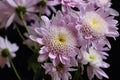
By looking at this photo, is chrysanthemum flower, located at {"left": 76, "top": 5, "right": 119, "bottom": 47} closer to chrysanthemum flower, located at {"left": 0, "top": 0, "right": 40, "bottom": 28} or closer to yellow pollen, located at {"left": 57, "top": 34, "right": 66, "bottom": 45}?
yellow pollen, located at {"left": 57, "top": 34, "right": 66, "bottom": 45}

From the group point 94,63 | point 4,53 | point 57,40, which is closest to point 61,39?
point 57,40

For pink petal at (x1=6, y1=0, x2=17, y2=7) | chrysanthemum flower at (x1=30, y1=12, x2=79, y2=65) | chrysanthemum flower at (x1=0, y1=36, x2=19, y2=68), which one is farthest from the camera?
chrysanthemum flower at (x1=0, y1=36, x2=19, y2=68)

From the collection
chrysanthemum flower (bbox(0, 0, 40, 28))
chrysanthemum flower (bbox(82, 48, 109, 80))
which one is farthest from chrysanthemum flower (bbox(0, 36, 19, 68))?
chrysanthemum flower (bbox(82, 48, 109, 80))

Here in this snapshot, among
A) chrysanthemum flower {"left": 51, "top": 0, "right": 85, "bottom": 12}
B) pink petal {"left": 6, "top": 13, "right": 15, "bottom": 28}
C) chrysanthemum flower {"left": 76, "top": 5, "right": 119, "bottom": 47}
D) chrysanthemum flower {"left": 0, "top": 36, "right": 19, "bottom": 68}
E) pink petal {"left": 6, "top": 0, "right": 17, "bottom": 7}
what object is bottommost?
chrysanthemum flower {"left": 0, "top": 36, "right": 19, "bottom": 68}

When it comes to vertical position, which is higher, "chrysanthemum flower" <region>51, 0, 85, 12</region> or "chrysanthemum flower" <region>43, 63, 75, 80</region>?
"chrysanthemum flower" <region>51, 0, 85, 12</region>

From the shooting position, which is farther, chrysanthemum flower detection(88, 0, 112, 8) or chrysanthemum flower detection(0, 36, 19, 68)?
chrysanthemum flower detection(0, 36, 19, 68)

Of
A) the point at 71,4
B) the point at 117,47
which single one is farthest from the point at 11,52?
the point at 117,47
